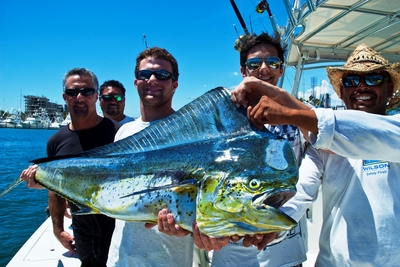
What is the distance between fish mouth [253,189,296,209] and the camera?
1217 mm

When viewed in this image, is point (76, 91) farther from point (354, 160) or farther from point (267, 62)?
point (354, 160)

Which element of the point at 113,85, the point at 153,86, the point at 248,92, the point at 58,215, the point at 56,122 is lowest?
the point at 58,215

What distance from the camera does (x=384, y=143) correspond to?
1344 mm

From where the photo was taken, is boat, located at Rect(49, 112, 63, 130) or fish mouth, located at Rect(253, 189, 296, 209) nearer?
fish mouth, located at Rect(253, 189, 296, 209)

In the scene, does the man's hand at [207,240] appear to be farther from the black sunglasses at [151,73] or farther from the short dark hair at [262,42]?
the short dark hair at [262,42]

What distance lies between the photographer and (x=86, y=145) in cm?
275

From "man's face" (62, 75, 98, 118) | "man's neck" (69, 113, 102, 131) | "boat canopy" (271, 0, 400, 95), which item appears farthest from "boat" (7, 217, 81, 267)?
"boat canopy" (271, 0, 400, 95)

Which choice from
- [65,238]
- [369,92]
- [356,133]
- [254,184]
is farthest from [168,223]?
[65,238]

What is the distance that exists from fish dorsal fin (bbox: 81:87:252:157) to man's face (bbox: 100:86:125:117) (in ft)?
10.6

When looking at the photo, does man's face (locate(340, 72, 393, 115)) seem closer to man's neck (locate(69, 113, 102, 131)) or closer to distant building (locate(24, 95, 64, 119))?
man's neck (locate(69, 113, 102, 131))

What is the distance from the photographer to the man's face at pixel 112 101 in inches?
190

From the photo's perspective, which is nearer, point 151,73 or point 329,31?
point 151,73

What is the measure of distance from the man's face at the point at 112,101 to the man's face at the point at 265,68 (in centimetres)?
307

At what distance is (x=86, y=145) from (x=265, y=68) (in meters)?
1.77
